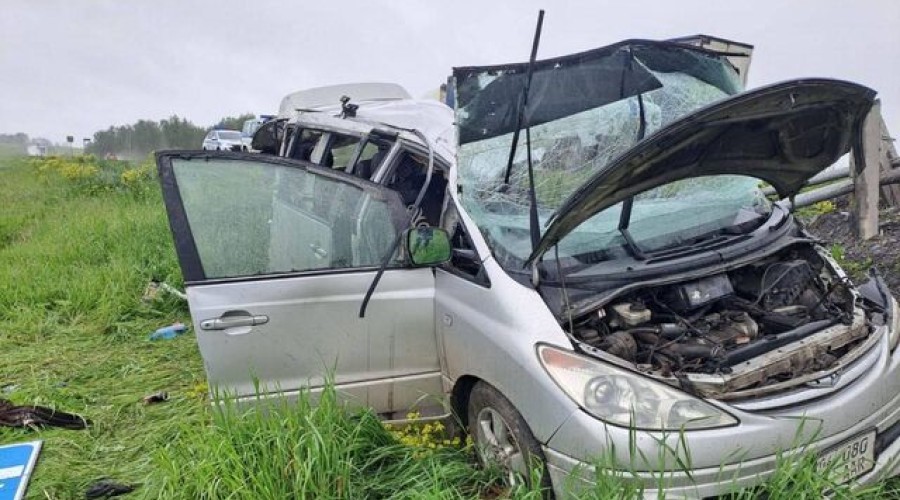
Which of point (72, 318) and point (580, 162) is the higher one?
point (580, 162)

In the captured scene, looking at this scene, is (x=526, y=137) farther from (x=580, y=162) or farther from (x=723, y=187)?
(x=723, y=187)

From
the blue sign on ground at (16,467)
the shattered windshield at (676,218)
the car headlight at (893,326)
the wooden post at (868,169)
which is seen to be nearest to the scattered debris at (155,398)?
the blue sign on ground at (16,467)

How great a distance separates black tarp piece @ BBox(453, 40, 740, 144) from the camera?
2.24 m

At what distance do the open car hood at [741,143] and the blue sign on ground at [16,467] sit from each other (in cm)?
264

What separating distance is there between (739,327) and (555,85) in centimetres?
116

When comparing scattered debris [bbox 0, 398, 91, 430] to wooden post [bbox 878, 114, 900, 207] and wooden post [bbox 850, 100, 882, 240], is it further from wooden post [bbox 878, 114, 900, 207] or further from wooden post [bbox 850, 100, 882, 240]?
wooden post [bbox 878, 114, 900, 207]

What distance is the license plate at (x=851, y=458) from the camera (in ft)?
6.51

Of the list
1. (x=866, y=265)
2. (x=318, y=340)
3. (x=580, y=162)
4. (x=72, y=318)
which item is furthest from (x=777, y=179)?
(x=72, y=318)

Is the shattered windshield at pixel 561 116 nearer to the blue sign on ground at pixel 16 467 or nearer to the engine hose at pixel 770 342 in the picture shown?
the engine hose at pixel 770 342

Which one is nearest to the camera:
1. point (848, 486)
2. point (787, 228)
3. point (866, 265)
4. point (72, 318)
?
point (848, 486)

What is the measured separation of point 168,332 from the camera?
484 centimetres

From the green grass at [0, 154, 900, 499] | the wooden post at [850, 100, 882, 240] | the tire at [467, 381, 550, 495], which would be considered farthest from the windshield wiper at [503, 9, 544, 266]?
the wooden post at [850, 100, 882, 240]

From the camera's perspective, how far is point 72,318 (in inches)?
212

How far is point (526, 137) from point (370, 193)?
2.53ft
